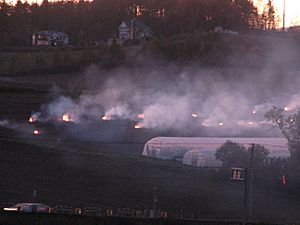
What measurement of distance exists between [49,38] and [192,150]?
25.7 metres

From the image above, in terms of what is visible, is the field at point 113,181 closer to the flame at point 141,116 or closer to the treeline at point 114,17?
the flame at point 141,116

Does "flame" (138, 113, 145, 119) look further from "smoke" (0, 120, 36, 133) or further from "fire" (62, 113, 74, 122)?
"smoke" (0, 120, 36, 133)

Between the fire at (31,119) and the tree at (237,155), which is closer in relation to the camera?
the tree at (237,155)

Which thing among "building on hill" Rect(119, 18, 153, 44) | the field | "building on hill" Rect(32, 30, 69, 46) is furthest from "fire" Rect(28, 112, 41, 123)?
"building on hill" Rect(119, 18, 153, 44)

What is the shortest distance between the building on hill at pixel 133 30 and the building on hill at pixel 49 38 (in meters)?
3.63

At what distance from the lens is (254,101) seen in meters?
32.2

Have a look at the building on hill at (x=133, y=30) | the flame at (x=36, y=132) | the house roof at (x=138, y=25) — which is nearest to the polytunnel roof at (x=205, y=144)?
the flame at (x=36, y=132)

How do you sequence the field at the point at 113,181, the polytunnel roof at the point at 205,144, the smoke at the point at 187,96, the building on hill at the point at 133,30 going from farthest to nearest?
the building on hill at the point at 133,30, the smoke at the point at 187,96, the polytunnel roof at the point at 205,144, the field at the point at 113,181

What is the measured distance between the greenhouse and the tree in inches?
10.9

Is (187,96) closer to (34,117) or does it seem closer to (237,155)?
(34,117)

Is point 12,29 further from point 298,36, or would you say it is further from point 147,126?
point 147,126

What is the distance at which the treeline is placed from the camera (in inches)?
1939

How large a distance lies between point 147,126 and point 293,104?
7669 millimetres

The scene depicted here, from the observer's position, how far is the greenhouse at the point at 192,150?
20.8 m
